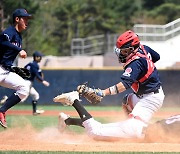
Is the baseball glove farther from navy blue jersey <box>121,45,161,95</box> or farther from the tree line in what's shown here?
the tree line

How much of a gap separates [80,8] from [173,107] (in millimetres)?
29129

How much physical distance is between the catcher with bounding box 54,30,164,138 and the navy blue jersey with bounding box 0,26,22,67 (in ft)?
7.18

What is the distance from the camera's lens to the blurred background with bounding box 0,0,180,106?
22.8 m

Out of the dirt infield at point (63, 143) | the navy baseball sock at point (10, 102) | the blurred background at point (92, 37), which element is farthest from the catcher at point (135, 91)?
the blurred background at point (92, 37)

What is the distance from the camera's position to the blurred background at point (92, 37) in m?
22.8

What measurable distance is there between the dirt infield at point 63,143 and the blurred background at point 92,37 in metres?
9.06

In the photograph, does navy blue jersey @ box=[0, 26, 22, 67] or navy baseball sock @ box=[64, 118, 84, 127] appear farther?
navy blue jersey @ box=[0, 26, 22, 67]

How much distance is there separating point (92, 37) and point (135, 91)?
84.0 feet

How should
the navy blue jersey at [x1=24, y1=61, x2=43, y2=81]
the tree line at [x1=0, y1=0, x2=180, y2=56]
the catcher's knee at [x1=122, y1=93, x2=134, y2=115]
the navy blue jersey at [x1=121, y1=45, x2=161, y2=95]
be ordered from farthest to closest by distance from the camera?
the tree line at [x1=0, y1=0, x2=180, y2=56] → the navy blue jersey at [x1=24, y1=61, x2=43, y2=81] → the catcher's knee at [x1=122, y1=93, x2=134, y2=115] → the navy blue jersey at [x1=121, y1=45, x2=161, y2=95]

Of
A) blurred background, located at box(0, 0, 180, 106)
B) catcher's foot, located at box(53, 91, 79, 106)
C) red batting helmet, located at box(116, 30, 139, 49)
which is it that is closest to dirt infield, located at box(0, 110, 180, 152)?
catcher's foot, located at box(53, 91, 79, 106)

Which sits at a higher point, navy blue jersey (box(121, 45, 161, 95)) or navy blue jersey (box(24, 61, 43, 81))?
navy blue jersey (box(121, 45, 161, 95))

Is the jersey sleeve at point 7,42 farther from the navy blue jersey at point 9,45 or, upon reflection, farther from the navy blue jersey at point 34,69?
the navy blue jersey at point 34,69

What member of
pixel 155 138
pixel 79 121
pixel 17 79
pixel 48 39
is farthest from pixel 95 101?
pixel 48 39

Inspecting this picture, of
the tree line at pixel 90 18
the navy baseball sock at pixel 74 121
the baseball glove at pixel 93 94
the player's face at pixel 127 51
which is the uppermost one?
the player's face at pixel 127 51
